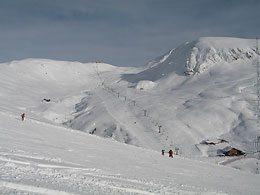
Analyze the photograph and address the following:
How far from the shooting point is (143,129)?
45094 millimetres

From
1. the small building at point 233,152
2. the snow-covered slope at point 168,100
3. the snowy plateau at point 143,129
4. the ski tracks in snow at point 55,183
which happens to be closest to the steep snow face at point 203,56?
the snow-covered slope at point 168,100

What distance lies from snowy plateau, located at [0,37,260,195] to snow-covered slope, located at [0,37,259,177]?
0.21 metres

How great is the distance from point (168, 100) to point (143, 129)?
1683 cm

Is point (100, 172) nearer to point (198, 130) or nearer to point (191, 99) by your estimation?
point (198, 130)

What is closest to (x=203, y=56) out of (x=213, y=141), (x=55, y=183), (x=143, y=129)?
(x=143, y=129)

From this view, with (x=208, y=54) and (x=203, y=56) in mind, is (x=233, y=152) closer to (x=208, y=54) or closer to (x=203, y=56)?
(x=208, y=54)

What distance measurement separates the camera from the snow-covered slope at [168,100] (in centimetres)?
4306

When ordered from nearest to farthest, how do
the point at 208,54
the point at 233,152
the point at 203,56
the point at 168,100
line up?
the point at 233,152, the point at 168,100, the point at 208,54, the point at 203,56

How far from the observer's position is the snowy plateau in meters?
7.34

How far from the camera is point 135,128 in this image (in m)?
44.6

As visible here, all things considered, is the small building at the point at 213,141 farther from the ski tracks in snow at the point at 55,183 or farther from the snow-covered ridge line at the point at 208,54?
the snow-covered ridge line at the point at 208,54

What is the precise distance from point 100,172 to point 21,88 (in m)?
74.3

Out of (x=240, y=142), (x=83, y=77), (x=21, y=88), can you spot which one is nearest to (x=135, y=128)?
(x=240, y=142)

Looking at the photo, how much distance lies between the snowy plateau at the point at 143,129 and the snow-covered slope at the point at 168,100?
207 mm
